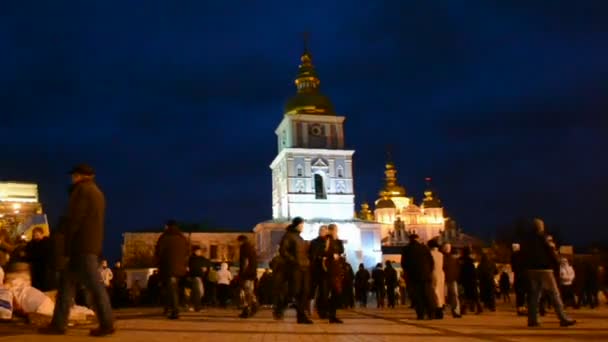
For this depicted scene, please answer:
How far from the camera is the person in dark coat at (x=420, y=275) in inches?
526

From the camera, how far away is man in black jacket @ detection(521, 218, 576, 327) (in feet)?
34.7

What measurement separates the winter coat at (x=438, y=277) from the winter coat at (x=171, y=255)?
4935 mm

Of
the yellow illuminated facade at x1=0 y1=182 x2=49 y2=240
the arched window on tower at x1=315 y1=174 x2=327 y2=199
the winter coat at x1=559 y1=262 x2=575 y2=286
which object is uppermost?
the arched window on tower at x1=315 y1=174 x2=327 y2=199

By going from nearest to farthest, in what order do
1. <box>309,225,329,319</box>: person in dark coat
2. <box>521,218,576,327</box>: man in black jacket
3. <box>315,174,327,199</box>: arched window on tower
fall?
<box>521,218,576,327</box>: man in black jacket, <box>309,225,329,319</box>: person in dark coat, <box>315,174,327,199</box>: arched window on tower

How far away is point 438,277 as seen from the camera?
1418 centimetres

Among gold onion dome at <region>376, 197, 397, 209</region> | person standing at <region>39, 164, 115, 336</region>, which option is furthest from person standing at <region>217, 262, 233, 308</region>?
gold onion dome at <region>376, 197, 397, 209</region>

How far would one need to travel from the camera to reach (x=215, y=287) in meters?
22.6

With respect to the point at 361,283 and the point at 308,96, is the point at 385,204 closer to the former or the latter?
the point at 308,96

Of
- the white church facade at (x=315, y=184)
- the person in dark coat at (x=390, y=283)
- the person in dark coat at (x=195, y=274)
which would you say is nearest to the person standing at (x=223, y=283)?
the person in dark coat at (x=195, y=274)

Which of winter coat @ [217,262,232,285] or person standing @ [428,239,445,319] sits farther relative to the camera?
winter coat @ [217,262,232,285]

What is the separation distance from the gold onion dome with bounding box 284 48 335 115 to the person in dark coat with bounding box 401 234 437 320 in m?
51.2

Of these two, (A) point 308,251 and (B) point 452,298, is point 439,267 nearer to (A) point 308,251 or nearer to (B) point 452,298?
(B) point 452,298

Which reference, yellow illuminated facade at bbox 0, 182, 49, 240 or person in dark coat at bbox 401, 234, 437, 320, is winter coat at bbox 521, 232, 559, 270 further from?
yellow illuminated facade at bbox 0, 182, 49, 240

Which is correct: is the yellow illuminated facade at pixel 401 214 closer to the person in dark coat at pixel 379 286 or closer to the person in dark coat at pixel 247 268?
the person in dark coat at pixel 379 286
